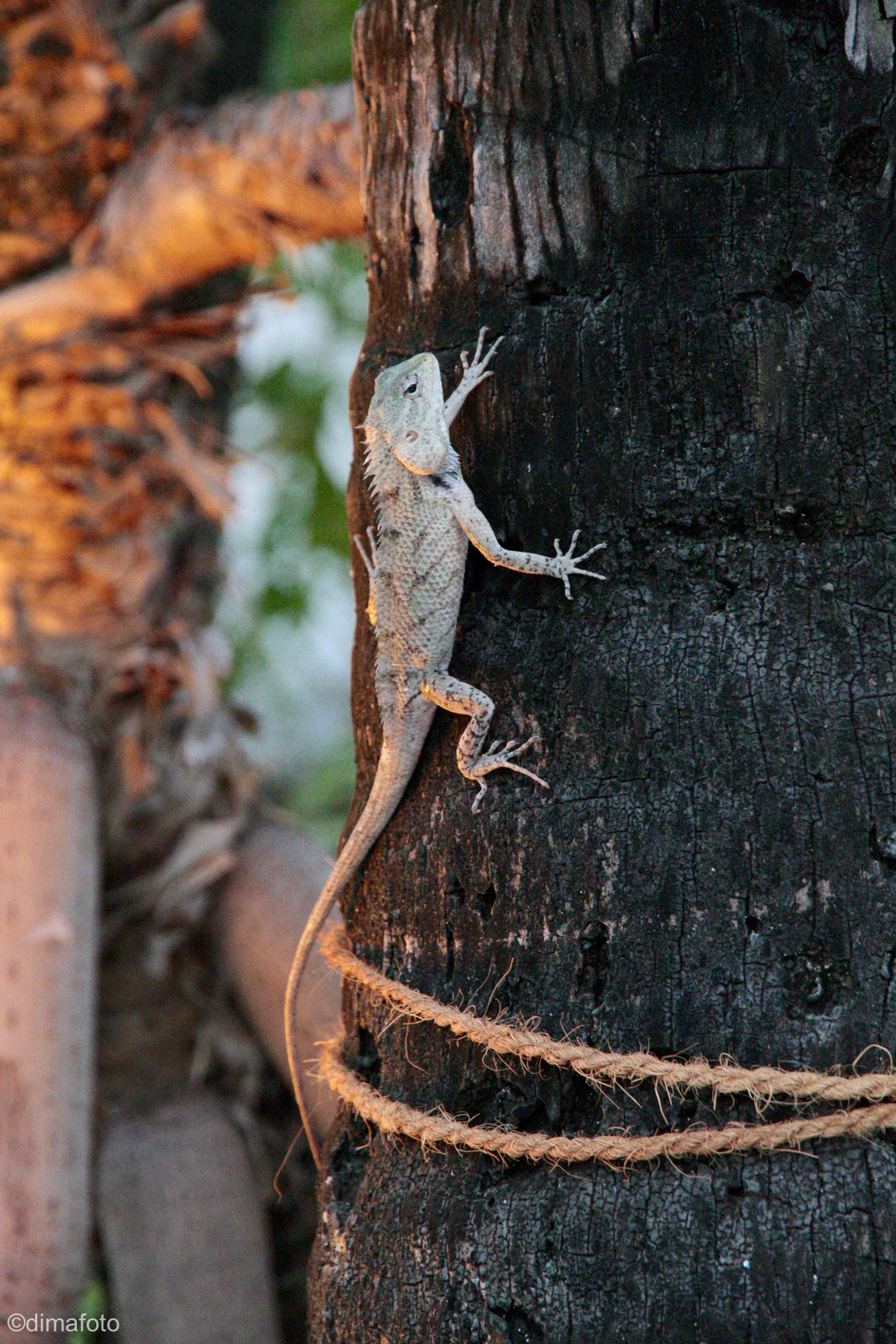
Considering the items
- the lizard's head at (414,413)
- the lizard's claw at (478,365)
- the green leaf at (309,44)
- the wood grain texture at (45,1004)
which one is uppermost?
the green leaf at (309,44)

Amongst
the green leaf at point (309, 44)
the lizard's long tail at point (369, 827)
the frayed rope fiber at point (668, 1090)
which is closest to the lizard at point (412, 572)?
the lizard's long tail at point (369, 827)

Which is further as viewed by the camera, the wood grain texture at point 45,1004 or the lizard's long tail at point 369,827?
the wood grain texture at point 45,1004

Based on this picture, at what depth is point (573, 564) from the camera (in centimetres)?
203

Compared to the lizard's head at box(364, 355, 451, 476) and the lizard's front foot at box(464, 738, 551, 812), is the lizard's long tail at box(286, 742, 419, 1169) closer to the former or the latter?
the lizard's front foot at box(464, 738, 551, 812)

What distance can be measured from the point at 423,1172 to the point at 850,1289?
721 millimetres

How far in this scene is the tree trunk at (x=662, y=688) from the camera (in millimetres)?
1747

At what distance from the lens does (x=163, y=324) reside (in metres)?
4.88

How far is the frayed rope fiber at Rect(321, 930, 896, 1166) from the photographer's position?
171cm

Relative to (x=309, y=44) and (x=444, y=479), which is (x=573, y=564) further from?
(x=309, y=44)

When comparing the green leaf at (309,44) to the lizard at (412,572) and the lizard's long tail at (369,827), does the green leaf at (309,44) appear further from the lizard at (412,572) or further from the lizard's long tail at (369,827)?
the lizard's long tail at (369,827)

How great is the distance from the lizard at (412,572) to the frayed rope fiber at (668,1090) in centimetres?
47

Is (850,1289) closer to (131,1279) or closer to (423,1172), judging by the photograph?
(423,1172)

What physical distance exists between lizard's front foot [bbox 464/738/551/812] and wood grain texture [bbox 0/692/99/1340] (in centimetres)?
263

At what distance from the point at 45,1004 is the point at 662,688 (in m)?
3.04
